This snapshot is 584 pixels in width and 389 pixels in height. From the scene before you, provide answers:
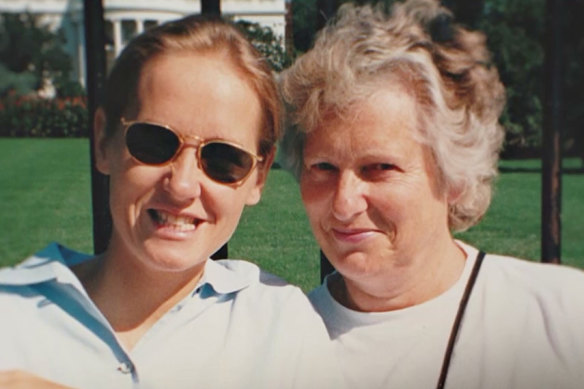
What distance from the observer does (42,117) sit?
1.52 meters

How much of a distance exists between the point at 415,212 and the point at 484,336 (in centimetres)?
35

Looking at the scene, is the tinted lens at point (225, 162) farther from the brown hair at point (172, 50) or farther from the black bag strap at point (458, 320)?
the black bag strap at point (458, 320)

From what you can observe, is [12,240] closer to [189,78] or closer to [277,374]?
[189,78]

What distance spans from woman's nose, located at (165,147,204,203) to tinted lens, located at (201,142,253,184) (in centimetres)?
2

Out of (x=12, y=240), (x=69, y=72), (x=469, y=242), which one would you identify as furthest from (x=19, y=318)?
(x=469, y=242)

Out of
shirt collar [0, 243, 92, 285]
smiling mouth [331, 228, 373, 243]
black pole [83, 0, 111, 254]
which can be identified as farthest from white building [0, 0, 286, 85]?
smiling mouth [331, 228, 373, 243]

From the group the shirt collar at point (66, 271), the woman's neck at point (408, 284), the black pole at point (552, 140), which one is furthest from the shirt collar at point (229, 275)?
the black pole at point (552, 140)

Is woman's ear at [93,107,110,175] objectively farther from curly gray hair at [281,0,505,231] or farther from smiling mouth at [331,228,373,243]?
smiling mouth at [331,228,373,243]

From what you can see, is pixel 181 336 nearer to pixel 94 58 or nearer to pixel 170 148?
pixel 170 148

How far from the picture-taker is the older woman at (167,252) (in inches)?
60.7

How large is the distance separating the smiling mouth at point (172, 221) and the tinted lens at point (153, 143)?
110 millimetres

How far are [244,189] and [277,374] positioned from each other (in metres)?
0.43

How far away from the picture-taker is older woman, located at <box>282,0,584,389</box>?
1.76 m

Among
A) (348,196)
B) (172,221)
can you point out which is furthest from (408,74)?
(172,221)
